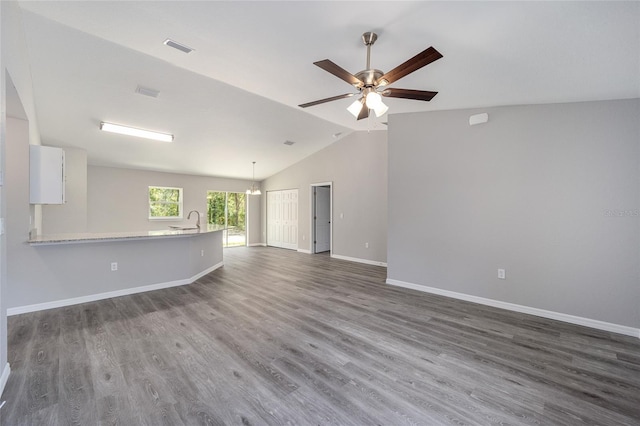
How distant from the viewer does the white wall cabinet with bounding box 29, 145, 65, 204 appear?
10.6 feet

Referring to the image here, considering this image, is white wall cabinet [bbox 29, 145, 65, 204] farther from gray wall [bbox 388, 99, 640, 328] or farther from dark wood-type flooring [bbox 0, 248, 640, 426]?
gray wall [bbox 388, 99, 640, 328]

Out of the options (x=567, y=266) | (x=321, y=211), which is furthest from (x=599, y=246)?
(x=321, y=211)

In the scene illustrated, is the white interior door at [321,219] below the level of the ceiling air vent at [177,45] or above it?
below

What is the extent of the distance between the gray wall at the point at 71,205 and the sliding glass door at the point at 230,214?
345cm

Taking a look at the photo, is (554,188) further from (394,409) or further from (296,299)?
(296,299)

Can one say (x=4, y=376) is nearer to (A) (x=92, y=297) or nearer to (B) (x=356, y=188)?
(A) (x=92, y=297)

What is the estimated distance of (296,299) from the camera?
3.85 meters

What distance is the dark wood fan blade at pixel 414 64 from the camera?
1.88 meters

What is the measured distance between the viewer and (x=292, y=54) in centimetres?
290

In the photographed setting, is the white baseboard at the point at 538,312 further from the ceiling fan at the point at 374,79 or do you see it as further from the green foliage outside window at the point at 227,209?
the green foliage outside window at the point at 227,209

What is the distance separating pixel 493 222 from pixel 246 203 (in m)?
7.63

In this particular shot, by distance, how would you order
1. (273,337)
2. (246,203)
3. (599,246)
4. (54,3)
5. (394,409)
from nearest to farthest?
(394,409) → (54,3) → (273,337) → (599,246) → (246,203)

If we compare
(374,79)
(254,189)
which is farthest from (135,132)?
(374,79)

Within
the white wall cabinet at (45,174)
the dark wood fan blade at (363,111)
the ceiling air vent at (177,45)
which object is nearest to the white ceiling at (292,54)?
the ceiling air vent at (177,45)
